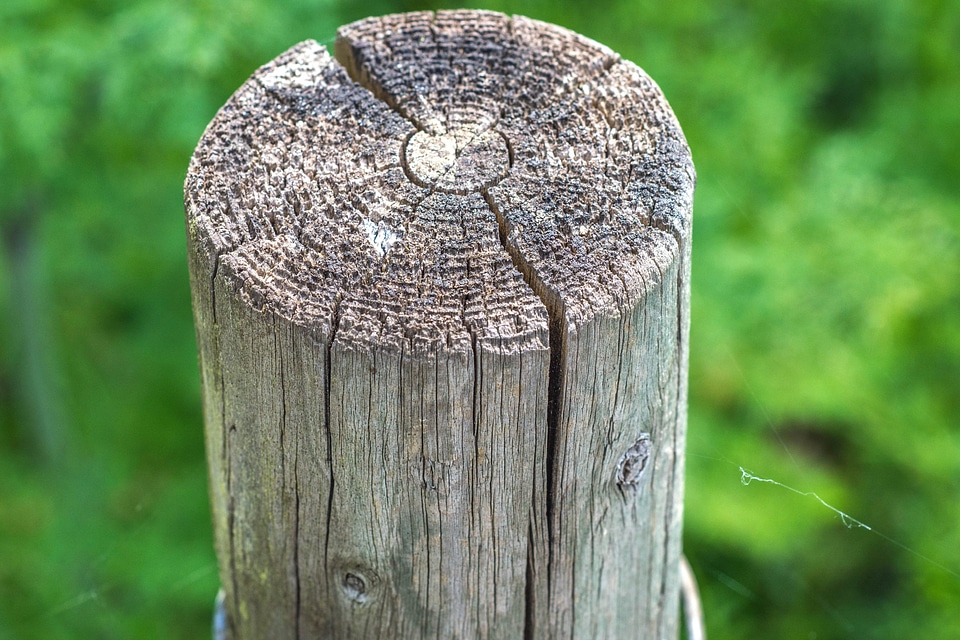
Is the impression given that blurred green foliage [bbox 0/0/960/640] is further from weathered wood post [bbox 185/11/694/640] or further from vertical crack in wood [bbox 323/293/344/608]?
vertical crack in wood [bbox 323/293/344/608]

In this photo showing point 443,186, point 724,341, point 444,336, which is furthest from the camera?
point 724,341

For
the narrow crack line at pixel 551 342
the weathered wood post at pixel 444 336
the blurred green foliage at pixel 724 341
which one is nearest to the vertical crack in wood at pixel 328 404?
the weathered wood post at pixel 444 336

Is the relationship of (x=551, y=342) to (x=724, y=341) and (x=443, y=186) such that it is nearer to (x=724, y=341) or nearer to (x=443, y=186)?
(x=443, y=186)

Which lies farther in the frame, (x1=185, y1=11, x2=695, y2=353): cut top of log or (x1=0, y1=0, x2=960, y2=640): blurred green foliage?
(x1=0, y1=0, x2=960, y2=640): blurred green foliage

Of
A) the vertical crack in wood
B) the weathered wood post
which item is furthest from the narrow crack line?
the vertical crack in wood

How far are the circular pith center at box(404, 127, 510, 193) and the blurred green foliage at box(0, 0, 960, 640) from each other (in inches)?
83.6

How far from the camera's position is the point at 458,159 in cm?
154

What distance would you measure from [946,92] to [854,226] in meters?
1.39

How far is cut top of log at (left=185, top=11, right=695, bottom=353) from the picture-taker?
1.35m

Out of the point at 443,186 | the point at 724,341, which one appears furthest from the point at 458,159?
the point at 724,341

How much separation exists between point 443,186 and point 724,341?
324 cm

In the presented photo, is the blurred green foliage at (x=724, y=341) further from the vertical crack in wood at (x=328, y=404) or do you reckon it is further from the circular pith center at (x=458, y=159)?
the vertical crack in wood at (x=328, y=404)

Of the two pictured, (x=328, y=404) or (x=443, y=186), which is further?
(x=443, y=186)

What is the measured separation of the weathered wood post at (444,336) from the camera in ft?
4.41
